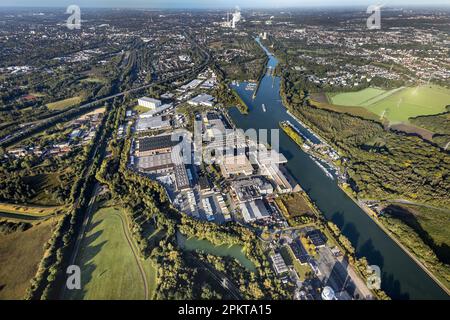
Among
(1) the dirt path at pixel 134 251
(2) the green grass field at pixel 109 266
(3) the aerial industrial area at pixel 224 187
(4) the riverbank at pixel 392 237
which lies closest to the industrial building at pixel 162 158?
(3) the aerial industrial area at pixel 224 187

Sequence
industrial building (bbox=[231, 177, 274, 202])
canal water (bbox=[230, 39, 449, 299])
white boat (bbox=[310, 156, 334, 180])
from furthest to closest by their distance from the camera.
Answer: white boat (bbox=[310, 156, 334, 180]) → industrial building (bbox=[231, 177, 274, 202]) → canal water (bbox=[230, 39, 449, 299])

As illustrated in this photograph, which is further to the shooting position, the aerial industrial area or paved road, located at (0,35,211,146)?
paved road, located at (0,35,211,146)

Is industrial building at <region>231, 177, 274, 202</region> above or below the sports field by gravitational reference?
below

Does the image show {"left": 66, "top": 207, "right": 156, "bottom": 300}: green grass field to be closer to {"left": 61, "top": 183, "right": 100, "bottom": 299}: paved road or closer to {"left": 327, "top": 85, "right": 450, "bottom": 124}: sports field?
{"left": 61, "top": 183, "right": 100, "bottom": 299}: paved road

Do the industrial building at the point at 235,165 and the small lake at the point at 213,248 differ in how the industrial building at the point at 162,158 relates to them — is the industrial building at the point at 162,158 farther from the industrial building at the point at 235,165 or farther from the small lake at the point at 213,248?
the small lake at the point at 213,248

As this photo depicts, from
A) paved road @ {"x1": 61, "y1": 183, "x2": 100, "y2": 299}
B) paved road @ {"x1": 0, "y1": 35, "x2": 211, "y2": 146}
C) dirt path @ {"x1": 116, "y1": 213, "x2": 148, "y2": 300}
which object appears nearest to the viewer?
dirt path @ {"x1": 116, "y1": 213, "x2": 148, "y2": 300}

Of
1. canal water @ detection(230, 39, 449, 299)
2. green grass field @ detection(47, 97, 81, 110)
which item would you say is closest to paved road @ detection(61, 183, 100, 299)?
canal water @ detection(230, 39, 449, 299)
